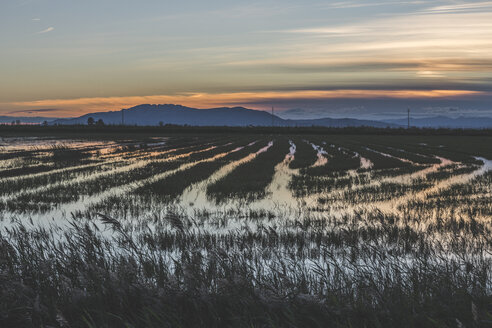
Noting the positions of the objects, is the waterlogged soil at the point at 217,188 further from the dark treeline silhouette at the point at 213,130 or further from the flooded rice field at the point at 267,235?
the dark treeline silhouette at the point at 213,130

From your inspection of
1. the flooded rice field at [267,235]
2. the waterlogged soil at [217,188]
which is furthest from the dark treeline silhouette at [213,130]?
the flooded rice field at [267,235]

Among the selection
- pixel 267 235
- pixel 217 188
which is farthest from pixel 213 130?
pixel 267 235

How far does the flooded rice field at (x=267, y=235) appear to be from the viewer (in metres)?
5.10

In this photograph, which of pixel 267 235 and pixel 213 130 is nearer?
pixel 267 235

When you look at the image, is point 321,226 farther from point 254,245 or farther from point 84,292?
point 84,292

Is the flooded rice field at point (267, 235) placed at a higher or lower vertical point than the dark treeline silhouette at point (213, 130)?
lower

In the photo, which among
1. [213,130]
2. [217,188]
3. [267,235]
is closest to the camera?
[267,235]

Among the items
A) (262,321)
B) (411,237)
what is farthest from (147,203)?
(262,321)

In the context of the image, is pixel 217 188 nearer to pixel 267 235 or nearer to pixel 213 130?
pixel 267 235

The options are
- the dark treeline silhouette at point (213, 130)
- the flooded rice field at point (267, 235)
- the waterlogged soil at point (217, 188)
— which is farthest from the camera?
the dark treeline silhouette at point (213, 130)

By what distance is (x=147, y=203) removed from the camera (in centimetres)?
1394

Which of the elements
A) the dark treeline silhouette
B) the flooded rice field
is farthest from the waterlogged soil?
the dark treeline silhouette

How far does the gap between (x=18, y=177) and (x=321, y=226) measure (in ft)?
51.3

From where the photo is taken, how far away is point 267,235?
938cm
